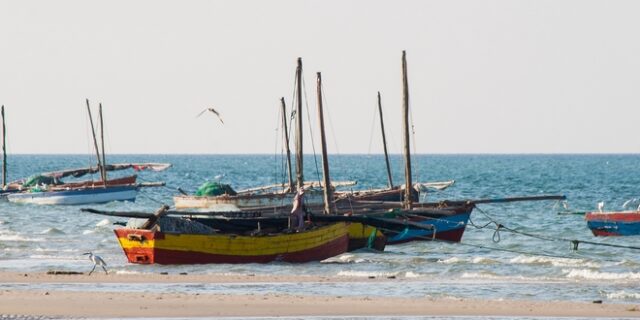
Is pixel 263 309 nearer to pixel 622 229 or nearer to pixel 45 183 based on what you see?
pixel 622 229

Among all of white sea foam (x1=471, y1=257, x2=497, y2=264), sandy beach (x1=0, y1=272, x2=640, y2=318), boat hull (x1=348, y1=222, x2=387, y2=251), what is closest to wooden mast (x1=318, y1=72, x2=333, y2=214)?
boat hull (x1=348, y1=222, x2=387, y2=251)

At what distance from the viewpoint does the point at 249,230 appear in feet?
137

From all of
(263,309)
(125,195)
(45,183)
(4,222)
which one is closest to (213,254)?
(263,309)

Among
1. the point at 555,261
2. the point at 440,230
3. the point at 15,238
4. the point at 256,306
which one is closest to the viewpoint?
the point at 256,306

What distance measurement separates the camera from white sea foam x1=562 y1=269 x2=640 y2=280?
3444 centimetres

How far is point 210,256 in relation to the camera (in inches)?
1503

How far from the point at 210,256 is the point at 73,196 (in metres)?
48.5

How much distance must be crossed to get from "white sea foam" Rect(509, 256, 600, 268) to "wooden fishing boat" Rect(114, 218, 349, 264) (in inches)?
231

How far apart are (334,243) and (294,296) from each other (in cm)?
1248

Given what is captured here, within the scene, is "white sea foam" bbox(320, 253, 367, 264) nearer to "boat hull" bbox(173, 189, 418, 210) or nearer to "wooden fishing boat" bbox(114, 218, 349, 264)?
"wooden fishing boat" bbox(114, 218, 349, 264)

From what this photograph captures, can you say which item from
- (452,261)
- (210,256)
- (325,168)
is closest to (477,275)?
(452,261)

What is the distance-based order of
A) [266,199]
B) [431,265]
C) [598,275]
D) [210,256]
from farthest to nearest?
1. [266,199]
2. [431,265]
3. [210,256]
4. [598,275]

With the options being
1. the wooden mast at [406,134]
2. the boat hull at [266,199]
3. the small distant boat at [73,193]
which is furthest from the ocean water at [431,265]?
the small distant boat at [73,193]

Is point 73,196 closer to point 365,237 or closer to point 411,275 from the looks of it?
point 365,237
